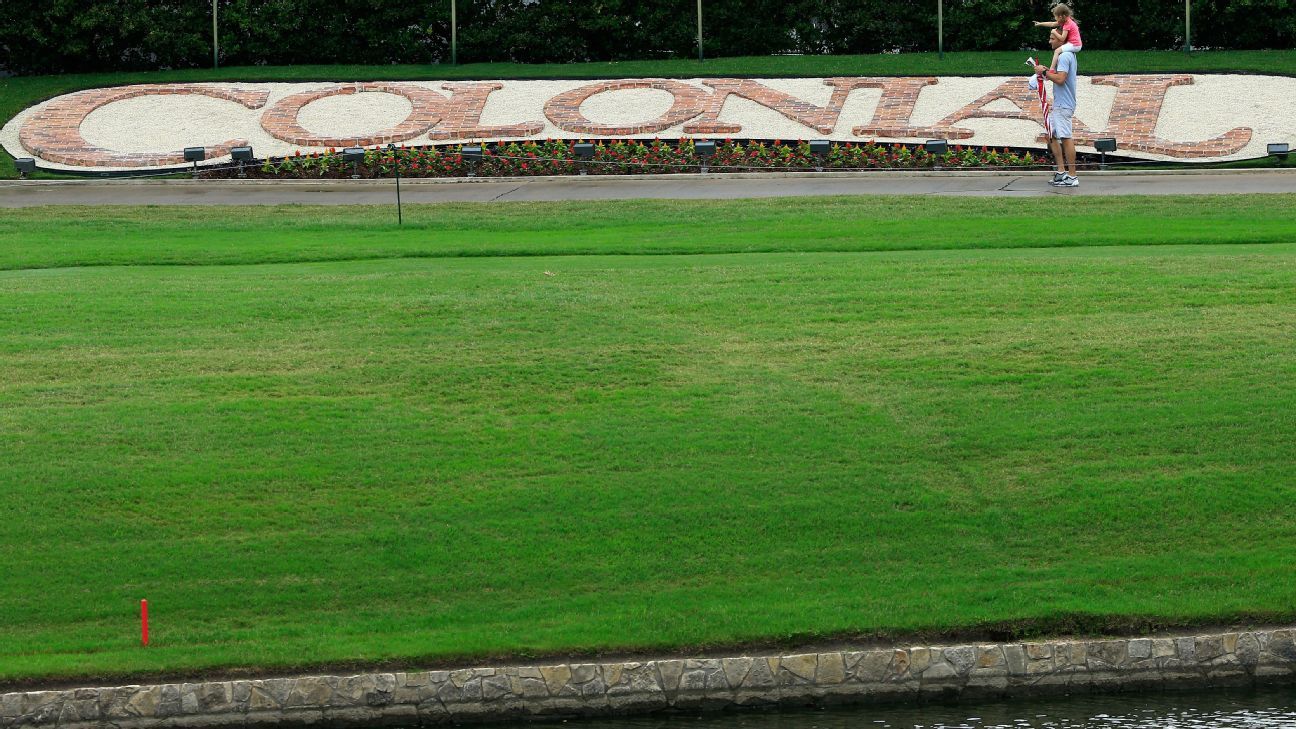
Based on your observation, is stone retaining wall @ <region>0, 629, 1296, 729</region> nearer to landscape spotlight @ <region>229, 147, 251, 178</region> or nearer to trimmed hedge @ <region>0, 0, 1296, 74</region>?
landscape spotlight @ <region>229, 147, 251, 178</region>

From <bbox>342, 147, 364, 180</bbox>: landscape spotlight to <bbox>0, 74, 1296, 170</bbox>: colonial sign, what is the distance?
3.26 feet

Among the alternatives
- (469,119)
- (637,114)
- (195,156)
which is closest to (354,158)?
(195,156)

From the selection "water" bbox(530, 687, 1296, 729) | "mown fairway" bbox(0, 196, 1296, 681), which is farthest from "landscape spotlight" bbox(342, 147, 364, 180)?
"water" bbox(530, 687, 1296, 729)

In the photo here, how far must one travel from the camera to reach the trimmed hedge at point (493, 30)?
34.5 m

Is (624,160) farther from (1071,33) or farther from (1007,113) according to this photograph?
(1071,33)

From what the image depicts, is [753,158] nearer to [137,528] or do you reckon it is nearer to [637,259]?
[637,259]

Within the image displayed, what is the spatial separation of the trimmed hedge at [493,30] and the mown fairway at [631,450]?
49.6 ft

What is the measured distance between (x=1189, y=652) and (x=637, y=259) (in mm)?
10586

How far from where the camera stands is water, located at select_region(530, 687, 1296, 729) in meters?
10.5

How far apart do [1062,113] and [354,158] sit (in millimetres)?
11465

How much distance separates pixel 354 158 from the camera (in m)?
29.0

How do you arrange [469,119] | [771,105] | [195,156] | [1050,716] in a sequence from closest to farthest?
[1050,716]
[195,156]
[469,119]
[771,105]

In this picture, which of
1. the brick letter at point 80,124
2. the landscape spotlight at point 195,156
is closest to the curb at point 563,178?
the landscape spotlight at point 195,156

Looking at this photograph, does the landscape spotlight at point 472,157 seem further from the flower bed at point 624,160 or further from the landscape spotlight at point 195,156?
the landscape spotlight at point 195,156
